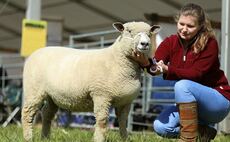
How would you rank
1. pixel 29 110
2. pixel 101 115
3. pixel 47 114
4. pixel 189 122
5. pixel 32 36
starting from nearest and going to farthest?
pixel 189 122, pixel 101 115, pixel 29 110, pixel 47 114, pixel 32 36

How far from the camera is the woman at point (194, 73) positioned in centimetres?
281

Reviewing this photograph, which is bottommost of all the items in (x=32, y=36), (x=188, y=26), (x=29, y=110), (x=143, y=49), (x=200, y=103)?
(x=29, y=110)

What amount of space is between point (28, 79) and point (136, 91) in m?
0.92

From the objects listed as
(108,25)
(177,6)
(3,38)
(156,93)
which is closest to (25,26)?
(156,93)

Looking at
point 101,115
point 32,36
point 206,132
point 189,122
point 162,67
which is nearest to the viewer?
point 189,122

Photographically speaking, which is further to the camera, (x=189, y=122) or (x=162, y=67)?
(x=162, y=67)

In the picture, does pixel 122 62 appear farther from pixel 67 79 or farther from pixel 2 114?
pixel 2 114

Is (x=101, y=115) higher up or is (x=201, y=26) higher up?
(x=201, y=26)

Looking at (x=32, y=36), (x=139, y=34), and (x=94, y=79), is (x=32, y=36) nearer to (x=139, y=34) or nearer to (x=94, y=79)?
(x=94, y=79)

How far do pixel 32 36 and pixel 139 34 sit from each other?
2.99m

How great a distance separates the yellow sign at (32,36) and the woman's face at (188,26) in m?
2.98

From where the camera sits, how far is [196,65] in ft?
9.52

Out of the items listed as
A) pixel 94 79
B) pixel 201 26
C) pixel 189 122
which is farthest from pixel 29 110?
pixel 201 26

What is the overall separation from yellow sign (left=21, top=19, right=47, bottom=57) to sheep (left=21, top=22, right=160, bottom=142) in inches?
82.4
